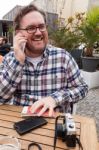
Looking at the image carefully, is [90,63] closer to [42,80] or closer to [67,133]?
[42,80]

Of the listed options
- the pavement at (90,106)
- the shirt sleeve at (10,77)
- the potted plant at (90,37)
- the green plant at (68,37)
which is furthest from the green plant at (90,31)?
the shirt sleeve at (10,77)

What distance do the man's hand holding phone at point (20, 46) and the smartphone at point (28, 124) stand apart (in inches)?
15.7

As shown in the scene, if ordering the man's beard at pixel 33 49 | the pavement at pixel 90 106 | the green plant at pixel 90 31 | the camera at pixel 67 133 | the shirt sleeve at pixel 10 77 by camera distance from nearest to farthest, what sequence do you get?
the camera at pixel 67 133 → the shirt sleeve at pixel 10 77 → the man's beard at pixel 33 49 → the pavement at pixel 90 106 → the green plant at pixel 90 31

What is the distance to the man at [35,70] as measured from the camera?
138 centimetres

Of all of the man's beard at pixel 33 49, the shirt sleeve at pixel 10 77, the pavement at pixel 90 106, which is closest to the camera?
the shirt sleeve at pixel 10 77

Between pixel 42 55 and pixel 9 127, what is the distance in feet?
1.98

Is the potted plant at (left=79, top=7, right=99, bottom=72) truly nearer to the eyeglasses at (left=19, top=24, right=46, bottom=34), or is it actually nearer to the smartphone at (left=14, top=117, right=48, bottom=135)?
the eyeglasses at (left=19, top=24, right=46, bottom=34)

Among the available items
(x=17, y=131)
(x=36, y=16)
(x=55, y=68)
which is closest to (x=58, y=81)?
(x=55, y=68)

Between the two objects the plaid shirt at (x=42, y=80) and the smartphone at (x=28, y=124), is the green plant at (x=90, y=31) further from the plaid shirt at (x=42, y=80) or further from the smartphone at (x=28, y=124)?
the smartphone at (x=28, y=124)

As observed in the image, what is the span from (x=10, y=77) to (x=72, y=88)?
1.31ft

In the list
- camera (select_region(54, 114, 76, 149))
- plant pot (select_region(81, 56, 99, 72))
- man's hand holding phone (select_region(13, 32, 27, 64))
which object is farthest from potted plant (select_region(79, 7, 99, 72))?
camera (select_region(54, 114, 76, 149))

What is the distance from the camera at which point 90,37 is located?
390 cm

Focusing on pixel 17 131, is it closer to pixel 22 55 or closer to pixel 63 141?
pixel 63 141

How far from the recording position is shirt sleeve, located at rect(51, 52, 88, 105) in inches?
54.0
